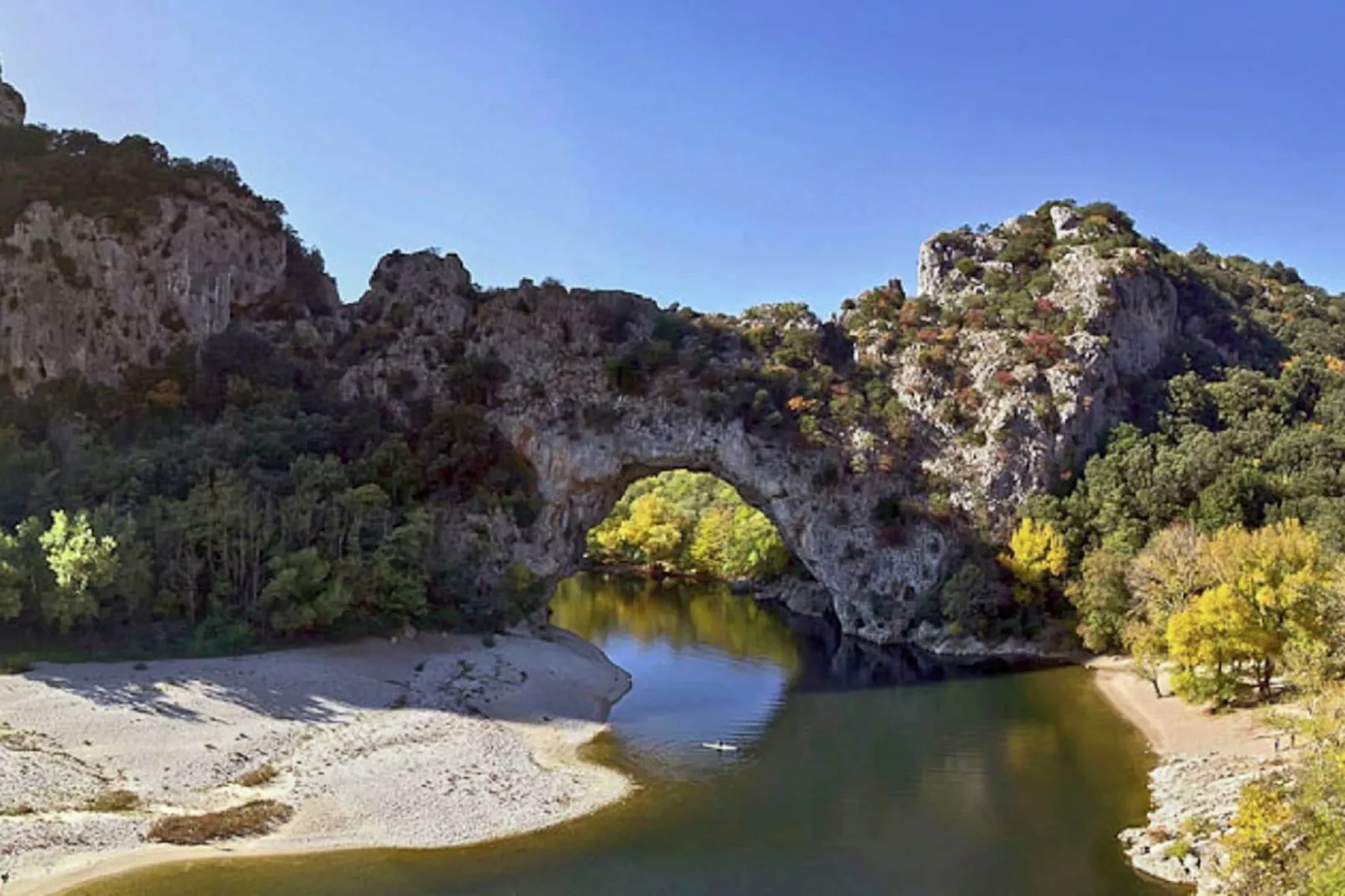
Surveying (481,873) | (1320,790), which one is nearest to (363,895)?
(481,873)

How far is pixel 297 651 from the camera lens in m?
38.8

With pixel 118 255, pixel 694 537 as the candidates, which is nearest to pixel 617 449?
pixel 694 537

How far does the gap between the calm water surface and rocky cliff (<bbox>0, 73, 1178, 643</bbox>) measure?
12.7 meters

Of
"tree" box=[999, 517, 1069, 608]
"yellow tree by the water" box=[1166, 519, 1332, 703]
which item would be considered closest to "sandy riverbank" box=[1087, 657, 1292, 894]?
"yellow tree by the water" box=[1166, 519, 1332, 703]

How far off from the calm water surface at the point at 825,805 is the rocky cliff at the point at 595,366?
12678 mm

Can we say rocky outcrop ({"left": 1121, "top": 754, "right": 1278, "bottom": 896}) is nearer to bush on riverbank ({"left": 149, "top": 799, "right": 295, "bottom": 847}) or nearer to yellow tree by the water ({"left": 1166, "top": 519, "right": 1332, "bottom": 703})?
yellow tree by the water ({"left": 1166, "top": 519, "right": 1332, "bottom": 703})

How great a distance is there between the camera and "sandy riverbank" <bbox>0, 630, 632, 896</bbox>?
76.2 feet

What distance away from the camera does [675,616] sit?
63.7m

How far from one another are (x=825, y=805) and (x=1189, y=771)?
11.5 meters

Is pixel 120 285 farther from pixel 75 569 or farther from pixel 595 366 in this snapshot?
pixel 595 366

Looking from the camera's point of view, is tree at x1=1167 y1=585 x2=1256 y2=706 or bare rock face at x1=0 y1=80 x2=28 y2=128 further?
bare rock face at x1=0 y1=80 x2=28 y2=128

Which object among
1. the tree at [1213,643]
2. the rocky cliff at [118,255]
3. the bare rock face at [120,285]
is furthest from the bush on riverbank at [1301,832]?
the rocky cliff at [118,255]

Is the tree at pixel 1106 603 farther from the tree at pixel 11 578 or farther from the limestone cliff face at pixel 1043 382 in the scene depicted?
the tree at pixel 11 578

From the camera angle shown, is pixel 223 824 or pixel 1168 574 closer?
pixel 223 824
